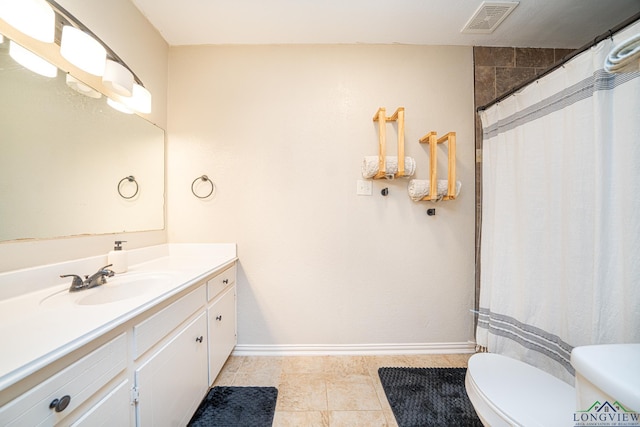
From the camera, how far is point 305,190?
5.72 feet

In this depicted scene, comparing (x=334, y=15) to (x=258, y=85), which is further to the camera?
(x=258, y=85)

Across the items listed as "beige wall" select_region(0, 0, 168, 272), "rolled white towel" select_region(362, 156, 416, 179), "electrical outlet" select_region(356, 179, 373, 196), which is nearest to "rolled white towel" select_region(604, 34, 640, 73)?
"rolled white towel" select_region(362, 156, 416, 179)

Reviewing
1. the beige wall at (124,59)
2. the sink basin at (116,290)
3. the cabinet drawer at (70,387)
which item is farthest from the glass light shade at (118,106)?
the cabinet drawer at (70,387)

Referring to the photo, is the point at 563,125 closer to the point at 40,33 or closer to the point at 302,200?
the point at 302,200

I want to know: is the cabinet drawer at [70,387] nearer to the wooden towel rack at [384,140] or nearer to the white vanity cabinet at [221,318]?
the white vanity cabinet at [221,318]

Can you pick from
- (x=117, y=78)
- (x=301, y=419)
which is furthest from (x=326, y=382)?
(x=117, y=78)

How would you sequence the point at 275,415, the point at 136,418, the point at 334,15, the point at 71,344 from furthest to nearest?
the point at 334,15
the point at 275,415
the point at 136,418
the point at 71,344

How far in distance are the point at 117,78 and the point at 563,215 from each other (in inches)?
90.8

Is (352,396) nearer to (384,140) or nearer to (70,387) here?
(70,387)

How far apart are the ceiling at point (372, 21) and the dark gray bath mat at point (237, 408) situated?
238 cm

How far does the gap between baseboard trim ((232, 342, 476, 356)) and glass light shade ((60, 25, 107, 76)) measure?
1881 millimetres

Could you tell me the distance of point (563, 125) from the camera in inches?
44.2

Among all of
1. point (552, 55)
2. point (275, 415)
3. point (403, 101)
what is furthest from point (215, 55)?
point (552, 55)

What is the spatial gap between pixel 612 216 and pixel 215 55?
2480 mm
